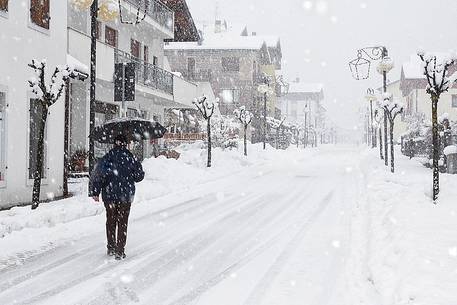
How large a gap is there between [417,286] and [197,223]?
5.97 meters

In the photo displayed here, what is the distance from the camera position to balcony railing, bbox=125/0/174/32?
25536 millimetres

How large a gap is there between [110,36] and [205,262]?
60.1 ft

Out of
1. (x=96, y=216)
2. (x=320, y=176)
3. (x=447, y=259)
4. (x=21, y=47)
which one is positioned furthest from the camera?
(x=320, y=176)

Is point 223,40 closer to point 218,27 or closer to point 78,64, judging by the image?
point 218,27

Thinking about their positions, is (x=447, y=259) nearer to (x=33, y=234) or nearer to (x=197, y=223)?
(x=197, y=223)

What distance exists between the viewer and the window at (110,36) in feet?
76.2

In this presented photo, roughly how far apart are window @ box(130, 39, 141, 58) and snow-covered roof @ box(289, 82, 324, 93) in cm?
10070

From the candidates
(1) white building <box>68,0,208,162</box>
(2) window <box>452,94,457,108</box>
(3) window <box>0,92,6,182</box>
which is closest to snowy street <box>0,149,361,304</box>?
(3) window <box>0,92,6,182</box>

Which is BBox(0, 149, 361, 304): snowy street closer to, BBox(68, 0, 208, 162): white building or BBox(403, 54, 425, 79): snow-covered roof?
BBox(68, 0, 208, 162): white building

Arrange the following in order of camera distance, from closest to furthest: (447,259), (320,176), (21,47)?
(447,259) → (21,47) → (320,176)

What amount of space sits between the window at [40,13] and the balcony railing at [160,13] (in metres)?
9.67

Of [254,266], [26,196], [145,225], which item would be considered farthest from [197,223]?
[26,196]

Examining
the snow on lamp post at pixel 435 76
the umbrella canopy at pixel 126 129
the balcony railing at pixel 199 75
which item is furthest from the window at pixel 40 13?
the balcony railing at pixel 199 75

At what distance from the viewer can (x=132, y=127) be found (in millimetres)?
7770
